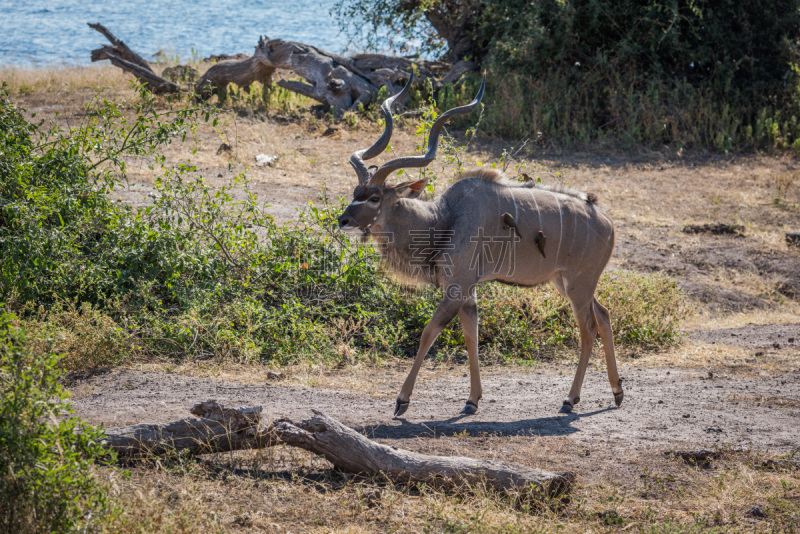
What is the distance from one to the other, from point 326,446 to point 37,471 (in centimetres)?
151

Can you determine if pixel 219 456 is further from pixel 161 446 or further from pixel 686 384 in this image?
pixel 686 384

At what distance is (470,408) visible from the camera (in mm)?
5621

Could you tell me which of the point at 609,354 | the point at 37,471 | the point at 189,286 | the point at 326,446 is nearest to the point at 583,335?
the point at 609,354

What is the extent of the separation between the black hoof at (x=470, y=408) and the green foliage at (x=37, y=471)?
2.85 m

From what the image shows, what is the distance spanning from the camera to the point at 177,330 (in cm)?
668

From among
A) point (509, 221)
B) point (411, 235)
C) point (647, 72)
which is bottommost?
point (411, 235)

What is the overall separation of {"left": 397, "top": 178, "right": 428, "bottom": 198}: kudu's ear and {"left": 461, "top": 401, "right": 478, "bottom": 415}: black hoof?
1.62m

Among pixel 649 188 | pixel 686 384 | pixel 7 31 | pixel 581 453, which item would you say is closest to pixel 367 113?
pixel 649 188

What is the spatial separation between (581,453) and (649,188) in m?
8.94

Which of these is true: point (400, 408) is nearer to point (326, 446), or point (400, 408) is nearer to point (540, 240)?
point (326, 446)

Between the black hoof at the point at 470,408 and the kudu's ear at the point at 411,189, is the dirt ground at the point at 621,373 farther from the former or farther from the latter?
the kudu's ear at the point at 411,189

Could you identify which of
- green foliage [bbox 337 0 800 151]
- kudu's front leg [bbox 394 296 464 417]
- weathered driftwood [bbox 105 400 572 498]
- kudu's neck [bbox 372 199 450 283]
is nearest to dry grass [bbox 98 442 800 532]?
weathered driftwood [bbox 105 400 572 498]

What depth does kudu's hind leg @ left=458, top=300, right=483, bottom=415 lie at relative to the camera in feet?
18.5

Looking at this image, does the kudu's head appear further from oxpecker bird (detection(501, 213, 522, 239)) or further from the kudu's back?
oxpecker bird (detection(501, 213, 522, 239))
